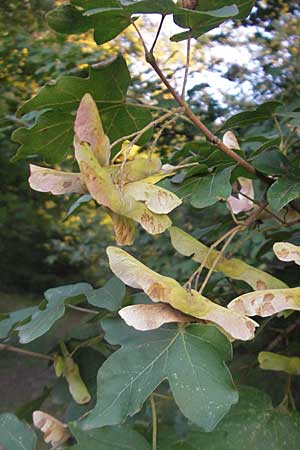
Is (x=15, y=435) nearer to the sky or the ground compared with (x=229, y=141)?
nearer to the ground

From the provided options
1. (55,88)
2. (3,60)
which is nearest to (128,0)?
(55,88)

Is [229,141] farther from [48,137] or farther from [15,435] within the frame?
[15,435]

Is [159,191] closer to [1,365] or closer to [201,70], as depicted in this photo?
[201,70]

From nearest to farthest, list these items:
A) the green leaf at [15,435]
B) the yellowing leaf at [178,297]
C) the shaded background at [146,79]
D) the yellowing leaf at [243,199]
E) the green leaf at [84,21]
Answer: the yellowing leaf at [178,297] → the green leaf at [84,21] → the green leaf at [15,435] → the yellowing leaf at [243,199] → the shaded background at [146,79]

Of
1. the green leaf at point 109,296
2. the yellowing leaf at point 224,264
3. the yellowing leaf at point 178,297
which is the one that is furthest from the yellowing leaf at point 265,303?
the green leaf at point 109,296


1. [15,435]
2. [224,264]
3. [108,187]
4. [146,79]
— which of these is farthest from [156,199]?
[146,79]

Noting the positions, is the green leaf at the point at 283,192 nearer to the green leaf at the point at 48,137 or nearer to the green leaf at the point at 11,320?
the green leaf at the point at 48,137
